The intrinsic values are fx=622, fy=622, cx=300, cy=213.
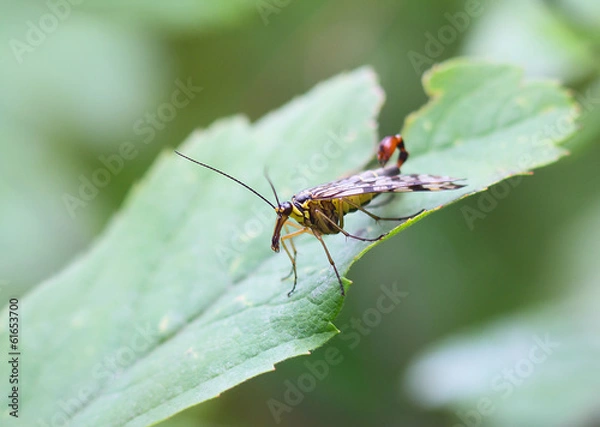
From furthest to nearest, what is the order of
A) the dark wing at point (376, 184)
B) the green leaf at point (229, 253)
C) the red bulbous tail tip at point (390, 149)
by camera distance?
the red bulbous tail tip at point (390, 149)
the dark wing at point (376, 184)
the green leaf at point (229, 253)

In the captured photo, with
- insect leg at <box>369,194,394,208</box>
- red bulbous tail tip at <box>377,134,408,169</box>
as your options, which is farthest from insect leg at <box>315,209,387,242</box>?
red bulbous tail tip at <box>377,134,408,169</box>

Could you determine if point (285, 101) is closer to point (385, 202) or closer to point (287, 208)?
point (385, 202)

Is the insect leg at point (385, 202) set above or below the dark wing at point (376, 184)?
below

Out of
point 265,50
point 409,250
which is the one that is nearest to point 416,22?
point 265,50

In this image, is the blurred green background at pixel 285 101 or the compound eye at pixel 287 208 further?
the blurred green background at pixel 285 101

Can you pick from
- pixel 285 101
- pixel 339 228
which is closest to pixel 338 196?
pixel 339 228

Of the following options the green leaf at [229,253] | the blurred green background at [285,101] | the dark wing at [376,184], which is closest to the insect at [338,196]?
the dark wing at [376,184]

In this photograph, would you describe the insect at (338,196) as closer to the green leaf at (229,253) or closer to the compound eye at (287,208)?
the compound eye at (287,208)

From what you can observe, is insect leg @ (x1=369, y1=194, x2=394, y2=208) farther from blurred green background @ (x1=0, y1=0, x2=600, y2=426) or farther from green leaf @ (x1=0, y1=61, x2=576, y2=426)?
blurred green background @ (x1=0, y1=0, x2=600, y2=426)
